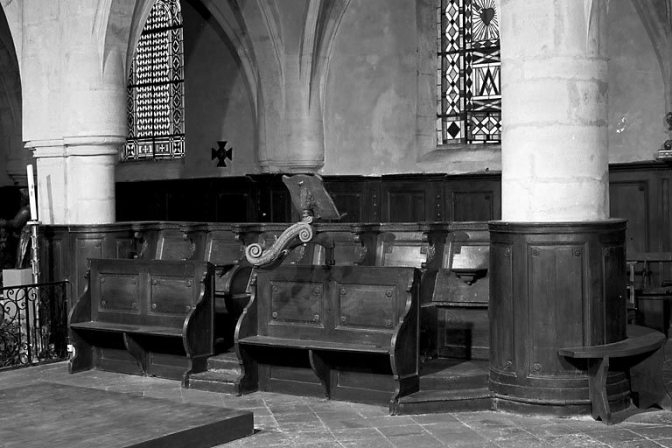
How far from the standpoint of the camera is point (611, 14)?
11898 mm

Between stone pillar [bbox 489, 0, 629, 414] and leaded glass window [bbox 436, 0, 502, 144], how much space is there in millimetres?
6244

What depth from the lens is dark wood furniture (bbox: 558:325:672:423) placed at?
6.70 m

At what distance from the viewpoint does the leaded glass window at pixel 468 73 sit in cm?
1338

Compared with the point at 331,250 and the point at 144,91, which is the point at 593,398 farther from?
the point at 144,91

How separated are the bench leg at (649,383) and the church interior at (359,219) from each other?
0.02 m

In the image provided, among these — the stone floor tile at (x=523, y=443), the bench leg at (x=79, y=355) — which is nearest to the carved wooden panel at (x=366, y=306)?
the stone floor tile at (x=523, y=443)

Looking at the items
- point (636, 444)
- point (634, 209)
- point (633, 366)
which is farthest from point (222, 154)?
point (636, 444)

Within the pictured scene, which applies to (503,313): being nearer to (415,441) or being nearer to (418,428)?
(418,428)

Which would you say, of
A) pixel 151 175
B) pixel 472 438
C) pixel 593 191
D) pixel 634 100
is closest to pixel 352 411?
pixel 472 438

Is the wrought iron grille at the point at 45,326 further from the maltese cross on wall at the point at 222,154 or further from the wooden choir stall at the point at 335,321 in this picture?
the maltese cross on wall at the point at 222,154

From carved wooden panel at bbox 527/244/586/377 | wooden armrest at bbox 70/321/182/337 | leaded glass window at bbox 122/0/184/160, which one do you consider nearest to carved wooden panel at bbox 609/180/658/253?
carved wooden panel at bbox 527/244/586/377

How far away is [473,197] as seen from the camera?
504 inches

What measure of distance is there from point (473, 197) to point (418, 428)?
21.1ft

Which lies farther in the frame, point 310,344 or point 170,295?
point 170,295
